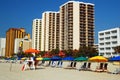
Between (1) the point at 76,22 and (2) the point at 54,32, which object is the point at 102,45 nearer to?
(1) the point at 76,22

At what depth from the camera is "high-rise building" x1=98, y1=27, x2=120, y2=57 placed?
100 metres

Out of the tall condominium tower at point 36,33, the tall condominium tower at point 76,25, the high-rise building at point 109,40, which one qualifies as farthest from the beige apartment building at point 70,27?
the high-rise building at point 109,40

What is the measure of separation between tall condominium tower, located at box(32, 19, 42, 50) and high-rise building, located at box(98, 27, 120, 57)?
3988cm

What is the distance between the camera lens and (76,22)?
116 meters

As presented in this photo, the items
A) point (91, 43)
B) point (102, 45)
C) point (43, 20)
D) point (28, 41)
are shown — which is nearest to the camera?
point (102, 45)

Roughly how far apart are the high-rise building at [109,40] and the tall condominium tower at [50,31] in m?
23.8

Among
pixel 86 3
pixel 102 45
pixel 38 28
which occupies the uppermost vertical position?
pixel 86 3

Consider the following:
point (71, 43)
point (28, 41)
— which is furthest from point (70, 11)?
point (28, 41)

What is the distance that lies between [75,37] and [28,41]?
78.6 m

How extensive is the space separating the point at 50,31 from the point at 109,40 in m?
36.0

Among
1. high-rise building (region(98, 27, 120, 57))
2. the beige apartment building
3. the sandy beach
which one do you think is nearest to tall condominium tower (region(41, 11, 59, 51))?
the beige apartment building

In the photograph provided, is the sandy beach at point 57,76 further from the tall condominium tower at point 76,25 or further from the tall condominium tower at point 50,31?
the tall condominium tower at point 50,31

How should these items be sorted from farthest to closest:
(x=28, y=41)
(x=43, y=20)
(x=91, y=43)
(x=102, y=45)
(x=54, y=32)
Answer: (x=28, y=41) < (x=43, y=20) < (x=54, y=32) < (x=91, y=43) < (x=102, y=45)

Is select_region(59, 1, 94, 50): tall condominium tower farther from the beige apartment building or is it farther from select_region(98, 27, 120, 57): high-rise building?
select_region(98, 27, 120, 57): high-rise building
